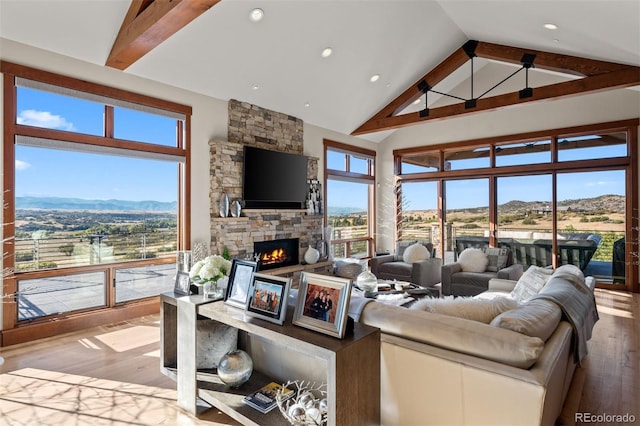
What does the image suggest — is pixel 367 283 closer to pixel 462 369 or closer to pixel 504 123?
pixel 462 369

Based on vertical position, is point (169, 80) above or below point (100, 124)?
above

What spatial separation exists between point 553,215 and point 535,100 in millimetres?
2319

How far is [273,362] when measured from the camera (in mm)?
2516

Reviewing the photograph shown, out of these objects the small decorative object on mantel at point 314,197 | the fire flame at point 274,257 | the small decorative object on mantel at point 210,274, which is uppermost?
the small decorative object on mantel at point 314,197

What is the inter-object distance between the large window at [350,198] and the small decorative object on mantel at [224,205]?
8.57 feet

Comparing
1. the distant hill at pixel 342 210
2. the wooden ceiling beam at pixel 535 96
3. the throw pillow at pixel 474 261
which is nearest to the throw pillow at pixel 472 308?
the throw pillow at pixel 474 261

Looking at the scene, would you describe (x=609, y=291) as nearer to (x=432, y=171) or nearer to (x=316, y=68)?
(x=432, y=171)

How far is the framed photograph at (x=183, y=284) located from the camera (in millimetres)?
2672

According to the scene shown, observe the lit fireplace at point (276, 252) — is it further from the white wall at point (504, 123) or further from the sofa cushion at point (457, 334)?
the sofa cushion at point (457, 334)

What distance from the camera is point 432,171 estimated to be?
326 inches

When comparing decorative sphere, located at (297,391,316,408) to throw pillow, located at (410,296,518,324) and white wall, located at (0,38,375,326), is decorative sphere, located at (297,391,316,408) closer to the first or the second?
throw pillow, located at (410,296,518,324)

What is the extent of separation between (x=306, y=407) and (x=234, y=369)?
65cm

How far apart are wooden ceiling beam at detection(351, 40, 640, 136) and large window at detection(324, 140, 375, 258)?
0.68 m

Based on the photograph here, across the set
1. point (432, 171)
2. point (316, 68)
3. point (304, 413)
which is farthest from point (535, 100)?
point (304, 413)
